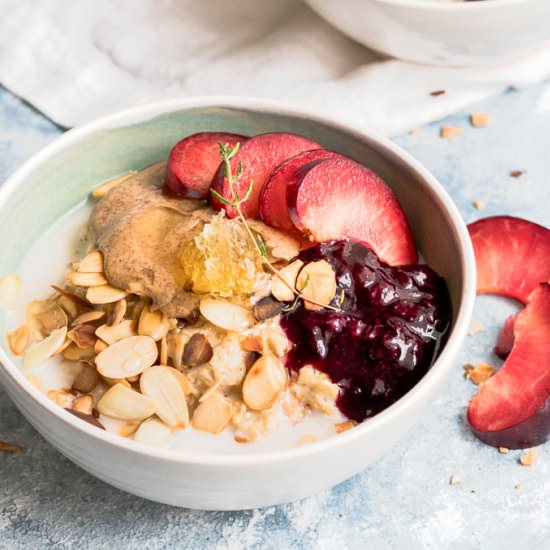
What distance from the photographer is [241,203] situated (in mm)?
1630

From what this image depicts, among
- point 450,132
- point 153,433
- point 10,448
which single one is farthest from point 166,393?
point 450,132

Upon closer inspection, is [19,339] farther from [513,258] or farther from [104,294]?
[513,258]

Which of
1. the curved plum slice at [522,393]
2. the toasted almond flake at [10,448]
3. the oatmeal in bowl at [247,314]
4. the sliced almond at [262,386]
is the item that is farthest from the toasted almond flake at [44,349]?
the curved plum slice at [522,393]

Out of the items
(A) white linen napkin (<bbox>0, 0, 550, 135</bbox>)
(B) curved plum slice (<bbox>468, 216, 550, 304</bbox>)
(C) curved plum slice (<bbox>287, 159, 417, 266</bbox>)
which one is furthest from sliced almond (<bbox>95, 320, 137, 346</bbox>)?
(A) white linen napkin (<bbox>0, 0, 550, 135</bbox>)

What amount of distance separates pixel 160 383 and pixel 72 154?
54cm

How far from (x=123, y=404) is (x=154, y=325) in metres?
0.14

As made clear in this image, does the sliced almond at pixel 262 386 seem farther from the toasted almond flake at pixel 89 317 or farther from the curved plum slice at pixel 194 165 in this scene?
the curved plum slice at pixel 194 165

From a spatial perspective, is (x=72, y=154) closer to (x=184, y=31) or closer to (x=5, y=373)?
(x=5, y=373)

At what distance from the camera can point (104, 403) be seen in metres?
1.47

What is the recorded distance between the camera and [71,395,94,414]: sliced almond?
148 cm

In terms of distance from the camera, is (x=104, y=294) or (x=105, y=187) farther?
(x=105, y=187)

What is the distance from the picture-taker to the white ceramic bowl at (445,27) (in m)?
2.05

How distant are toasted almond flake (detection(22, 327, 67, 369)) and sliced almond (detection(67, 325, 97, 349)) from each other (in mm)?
14

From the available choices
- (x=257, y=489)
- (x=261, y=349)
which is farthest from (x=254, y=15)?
(x=257, y=489)
